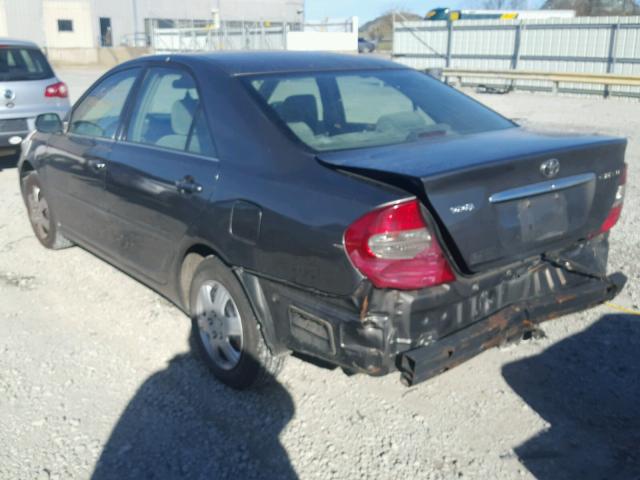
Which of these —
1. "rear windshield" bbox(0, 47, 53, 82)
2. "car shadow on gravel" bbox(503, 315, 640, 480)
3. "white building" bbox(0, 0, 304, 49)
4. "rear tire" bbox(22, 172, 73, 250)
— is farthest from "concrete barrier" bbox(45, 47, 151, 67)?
"car shadow on gravel" bbox(503, 315, 640, 480)

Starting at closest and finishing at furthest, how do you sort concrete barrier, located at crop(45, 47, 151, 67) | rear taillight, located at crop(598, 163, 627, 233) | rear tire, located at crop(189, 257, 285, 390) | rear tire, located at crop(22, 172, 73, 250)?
rear tire, located at crop(189, 257, 285, 390)
rear taillight, located at crop(598, 163, 627, 233)
rear tire, located at crop(22, 172, 73, 250)
concrete barrier, located at crop(45, 47, 151, 67)

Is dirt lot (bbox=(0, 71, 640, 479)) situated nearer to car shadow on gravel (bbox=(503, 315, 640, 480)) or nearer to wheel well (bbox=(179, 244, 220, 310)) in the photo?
car shadow on gravel (bbox=(503, 315, 640, 480))

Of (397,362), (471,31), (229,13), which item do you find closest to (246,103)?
(397,362)

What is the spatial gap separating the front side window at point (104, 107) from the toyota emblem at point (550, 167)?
9.07 feet

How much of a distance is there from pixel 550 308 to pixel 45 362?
2.89 meters

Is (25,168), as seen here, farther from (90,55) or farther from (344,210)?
(90,55)

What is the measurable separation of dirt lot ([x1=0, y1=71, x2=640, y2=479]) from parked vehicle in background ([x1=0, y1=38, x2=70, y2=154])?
17.1ft

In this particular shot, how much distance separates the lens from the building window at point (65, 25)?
159ft

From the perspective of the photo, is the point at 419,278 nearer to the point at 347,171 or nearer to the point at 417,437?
the point at 347,171

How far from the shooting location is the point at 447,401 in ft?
12.0

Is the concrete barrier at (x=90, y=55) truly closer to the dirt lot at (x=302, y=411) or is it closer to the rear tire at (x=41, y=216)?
the rear tire at (x=41, y=216)

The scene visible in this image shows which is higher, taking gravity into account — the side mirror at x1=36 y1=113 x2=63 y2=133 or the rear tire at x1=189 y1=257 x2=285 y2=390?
the side mirror at x1=36 y1=113 x2=63 y2=133

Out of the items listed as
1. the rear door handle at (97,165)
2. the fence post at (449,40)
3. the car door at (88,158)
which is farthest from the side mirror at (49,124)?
the fence post at (449,40)

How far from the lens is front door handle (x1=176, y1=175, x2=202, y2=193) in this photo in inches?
145
